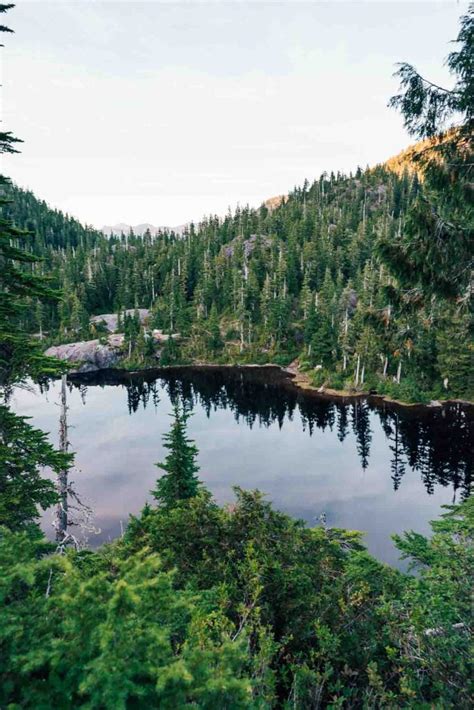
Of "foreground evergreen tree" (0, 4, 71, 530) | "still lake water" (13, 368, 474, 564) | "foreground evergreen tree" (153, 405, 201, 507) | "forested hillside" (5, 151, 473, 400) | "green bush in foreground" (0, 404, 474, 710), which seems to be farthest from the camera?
"forested hillside" (5, 151, 473, 400)

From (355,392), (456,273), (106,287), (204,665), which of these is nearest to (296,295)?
(355,392)

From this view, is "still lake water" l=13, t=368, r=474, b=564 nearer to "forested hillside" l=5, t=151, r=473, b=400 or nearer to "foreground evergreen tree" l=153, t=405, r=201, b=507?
"foreground evergreen tree" l=153, t=405, r=201, b=507

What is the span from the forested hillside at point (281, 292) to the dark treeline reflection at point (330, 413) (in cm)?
619

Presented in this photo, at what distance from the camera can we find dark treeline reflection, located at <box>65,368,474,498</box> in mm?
40562

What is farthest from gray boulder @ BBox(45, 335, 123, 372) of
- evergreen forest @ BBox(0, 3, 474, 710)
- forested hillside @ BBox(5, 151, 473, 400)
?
evergreen forest @ BBox(0, 3, 474, 710)

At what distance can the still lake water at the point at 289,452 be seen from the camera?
32.0 metres

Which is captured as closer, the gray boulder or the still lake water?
the still lake water

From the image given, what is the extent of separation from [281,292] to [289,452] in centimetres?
6255

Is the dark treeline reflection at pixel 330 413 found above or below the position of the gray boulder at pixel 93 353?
below

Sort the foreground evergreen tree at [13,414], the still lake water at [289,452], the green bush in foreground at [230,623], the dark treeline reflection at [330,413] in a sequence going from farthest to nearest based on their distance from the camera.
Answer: the dark treeline reflection at [330,413]
the still lake water at [289,452]
the foreground evergreen tree at [13,414]
the green bush in foreground at [230,623]

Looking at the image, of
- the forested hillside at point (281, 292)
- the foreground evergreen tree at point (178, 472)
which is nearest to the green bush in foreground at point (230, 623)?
the foreground evergreen tree at point (178, 472)

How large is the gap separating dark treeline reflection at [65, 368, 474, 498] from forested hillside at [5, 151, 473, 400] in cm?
619

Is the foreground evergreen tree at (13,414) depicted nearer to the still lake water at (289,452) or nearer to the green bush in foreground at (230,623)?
the green bush in foreground at (230,623)

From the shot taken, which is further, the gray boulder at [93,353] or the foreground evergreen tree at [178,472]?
the gray boulder at [93,353]
